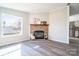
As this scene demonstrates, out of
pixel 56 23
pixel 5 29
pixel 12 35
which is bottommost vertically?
pixel 12 35

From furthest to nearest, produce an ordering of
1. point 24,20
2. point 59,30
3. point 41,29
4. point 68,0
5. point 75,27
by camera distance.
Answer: point 41,29 → point 24,20 → point 59,30 → point 75,27 → point 68,0

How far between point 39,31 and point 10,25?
2.17 metres

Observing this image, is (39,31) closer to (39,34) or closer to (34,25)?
(39,34)

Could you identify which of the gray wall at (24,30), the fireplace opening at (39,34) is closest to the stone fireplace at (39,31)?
the fireplace opening at (39,34)

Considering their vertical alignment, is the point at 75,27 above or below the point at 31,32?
above

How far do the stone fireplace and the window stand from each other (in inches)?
38.4

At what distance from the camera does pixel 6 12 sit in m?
4.35

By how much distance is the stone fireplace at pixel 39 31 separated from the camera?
5816 millimetres

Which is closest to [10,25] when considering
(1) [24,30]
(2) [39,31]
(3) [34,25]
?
(1) [24,30]

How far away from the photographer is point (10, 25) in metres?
4.73

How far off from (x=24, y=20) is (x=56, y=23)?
7.17 ft

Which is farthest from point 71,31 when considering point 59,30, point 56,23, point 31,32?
point 31,32

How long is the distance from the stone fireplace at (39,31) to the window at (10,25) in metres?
0.97

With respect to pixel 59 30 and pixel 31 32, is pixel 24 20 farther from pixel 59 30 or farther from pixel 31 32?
pixel 59 30
